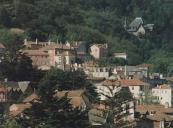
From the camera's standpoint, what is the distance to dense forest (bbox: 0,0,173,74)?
298 ft

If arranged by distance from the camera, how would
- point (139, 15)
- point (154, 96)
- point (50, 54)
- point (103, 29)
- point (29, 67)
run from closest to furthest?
point (29, 67) < point (154, 96) < point (50, 54) < point (103, 29) < point (139, 15)

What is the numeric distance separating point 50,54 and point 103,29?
30.9 meters

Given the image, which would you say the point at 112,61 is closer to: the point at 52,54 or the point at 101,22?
the point at 52,54

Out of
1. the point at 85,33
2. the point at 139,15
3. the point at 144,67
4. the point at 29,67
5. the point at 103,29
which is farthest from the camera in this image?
the point at 139,15

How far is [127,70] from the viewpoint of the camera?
271 feet

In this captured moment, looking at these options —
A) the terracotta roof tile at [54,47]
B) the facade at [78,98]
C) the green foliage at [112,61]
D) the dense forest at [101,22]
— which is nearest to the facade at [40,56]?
the terracotta roof tile at [54,47]

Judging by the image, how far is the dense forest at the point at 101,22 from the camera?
90.9 m

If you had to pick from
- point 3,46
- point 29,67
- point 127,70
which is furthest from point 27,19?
point 29,67

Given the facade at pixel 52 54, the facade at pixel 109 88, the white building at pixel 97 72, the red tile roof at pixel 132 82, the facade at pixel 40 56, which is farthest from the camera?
the facade at pixel 52 54

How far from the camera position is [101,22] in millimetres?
110375

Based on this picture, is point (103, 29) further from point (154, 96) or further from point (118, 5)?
point (154, 96)

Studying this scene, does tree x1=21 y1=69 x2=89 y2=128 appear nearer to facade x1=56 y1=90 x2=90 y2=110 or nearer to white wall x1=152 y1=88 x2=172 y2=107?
facade x1=56 y1=90 x2=90 y2=110

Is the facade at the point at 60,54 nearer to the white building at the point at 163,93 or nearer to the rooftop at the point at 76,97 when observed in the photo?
the white building at the point at 163,93

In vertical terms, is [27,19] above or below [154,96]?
above
